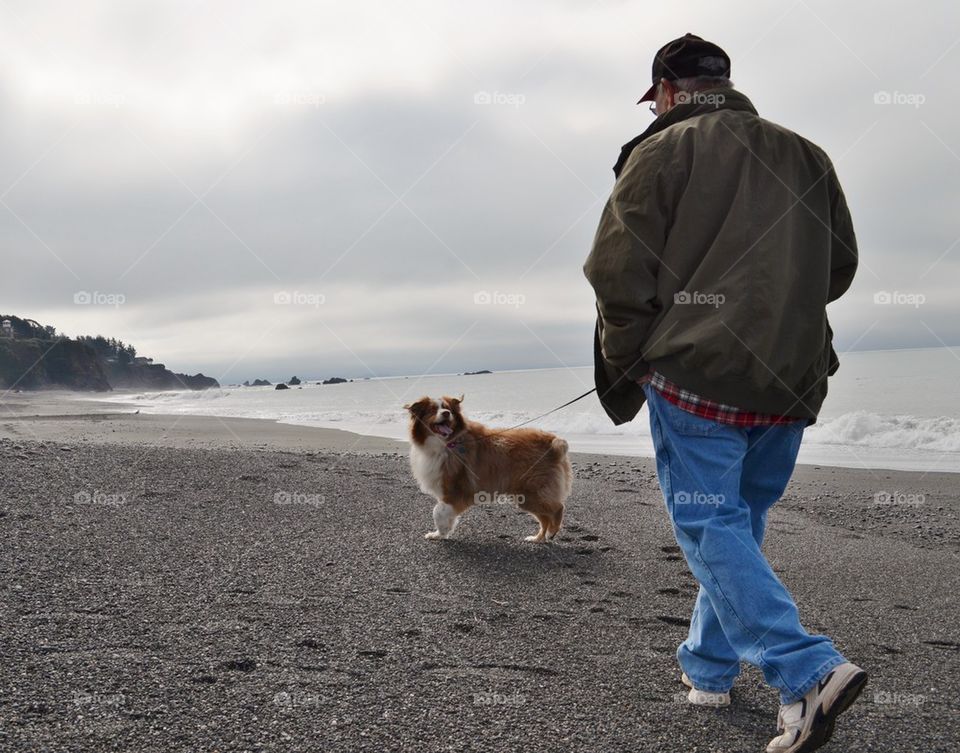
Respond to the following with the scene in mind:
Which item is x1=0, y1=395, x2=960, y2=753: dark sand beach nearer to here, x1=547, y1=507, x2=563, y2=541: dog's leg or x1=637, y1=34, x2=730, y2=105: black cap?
x1=547, y1=507, x2=563, y2=541: dog's leg

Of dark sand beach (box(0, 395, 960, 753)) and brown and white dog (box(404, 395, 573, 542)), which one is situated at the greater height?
brown and white dog (box(404, 395, 573, 542))

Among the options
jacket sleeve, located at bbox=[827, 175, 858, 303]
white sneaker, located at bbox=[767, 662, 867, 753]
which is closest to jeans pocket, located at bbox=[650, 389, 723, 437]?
jacket sleeve, located at bbox=[827, 175, 858, 303]

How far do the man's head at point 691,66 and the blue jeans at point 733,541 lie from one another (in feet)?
3.86

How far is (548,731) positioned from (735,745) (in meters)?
0.64

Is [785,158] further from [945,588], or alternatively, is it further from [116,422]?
[116,422]

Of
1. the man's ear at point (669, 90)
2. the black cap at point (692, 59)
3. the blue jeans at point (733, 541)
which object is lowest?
the blue jeans at point (733, 541)

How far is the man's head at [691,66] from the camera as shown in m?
2.73

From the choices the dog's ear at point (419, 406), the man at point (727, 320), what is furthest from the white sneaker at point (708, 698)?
the dog's ear at point (419, 406)

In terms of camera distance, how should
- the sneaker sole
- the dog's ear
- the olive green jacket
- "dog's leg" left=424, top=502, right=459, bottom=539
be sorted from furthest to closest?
the dog's ear
"dog's leg" left=424, top=502, right=459, bottom=539
the olive green jacket
the sneaker sole

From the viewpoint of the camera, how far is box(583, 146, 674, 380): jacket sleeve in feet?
8.17

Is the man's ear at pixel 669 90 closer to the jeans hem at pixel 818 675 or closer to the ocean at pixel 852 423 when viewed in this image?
the jeans hem at pixel 818 675

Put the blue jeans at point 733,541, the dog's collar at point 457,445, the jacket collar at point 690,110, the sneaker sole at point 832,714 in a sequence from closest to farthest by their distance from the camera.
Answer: the sneaker sole at point 832,714
the blue jeans at point 733,541
the jacket collar at point 690,110
the dog's collar at point 457,445

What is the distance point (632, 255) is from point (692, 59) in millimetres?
868

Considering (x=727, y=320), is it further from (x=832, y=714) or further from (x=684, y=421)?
(x=832, y=714)
